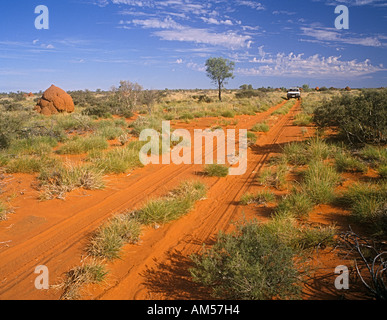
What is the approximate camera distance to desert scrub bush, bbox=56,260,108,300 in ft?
9.02

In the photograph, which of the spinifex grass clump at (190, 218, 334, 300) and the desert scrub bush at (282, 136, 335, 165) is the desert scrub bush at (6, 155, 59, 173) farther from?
the desert scrub bush at (282, 136, 335, 165)

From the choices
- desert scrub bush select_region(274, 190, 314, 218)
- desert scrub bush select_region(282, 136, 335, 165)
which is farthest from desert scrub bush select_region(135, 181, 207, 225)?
desert scrub bush select_region(282, 136, 335, 165)

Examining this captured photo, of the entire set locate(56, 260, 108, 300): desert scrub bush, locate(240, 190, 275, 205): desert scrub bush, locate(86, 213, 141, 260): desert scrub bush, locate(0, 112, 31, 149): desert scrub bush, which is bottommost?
locate(56, 260, 108, 300): desert scrub bush

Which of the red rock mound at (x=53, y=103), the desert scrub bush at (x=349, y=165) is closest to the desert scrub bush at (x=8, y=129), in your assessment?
the desert scrub bush at (x=349, y=165)

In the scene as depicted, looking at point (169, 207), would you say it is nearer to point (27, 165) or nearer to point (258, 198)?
point (258, 198)

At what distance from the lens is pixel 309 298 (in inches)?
101

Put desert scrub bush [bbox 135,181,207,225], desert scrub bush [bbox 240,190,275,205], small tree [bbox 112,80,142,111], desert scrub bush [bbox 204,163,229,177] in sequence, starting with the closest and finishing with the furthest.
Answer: desert scrub bush [bbox 135,181,207,225] → desert scrub bush [bbox 240,190,275,205] → desert scrub bush [bbox 204,163,229,177] → small tree [bbox 112,80,142,111]

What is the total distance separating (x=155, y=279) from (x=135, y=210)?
1849 millimetres

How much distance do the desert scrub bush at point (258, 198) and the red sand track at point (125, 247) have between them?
0.23 m

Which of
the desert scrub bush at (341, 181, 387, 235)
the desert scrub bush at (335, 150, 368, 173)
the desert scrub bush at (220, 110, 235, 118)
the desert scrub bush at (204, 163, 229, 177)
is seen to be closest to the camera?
the desert scrub bush at (341, 181, 387, 235)

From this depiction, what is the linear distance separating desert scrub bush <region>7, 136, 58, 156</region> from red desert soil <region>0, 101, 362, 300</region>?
198 centimetres

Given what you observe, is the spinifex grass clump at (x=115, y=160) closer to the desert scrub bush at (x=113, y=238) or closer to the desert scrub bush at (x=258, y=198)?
the desert scrub bush at (x=113, y=238)

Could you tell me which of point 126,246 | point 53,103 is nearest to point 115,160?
point 126,246

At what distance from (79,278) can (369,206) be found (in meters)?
4.39
